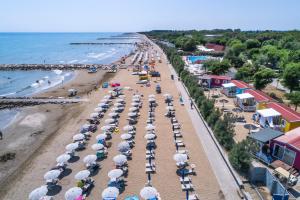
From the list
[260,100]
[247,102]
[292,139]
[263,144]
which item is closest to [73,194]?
[263,144]

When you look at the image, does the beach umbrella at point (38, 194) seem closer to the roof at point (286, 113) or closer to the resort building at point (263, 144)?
the resort building at point (263, 144)

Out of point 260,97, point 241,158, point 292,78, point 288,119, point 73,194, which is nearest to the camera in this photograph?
point 73,194

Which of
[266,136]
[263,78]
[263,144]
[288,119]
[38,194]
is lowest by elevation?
[38,194]

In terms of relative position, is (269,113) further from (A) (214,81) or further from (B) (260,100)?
(A) (214,81)

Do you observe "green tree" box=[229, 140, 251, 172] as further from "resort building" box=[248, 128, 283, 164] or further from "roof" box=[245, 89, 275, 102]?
"roof" box=[245, 89, 275, 102]

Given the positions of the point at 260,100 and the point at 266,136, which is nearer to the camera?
the point at 266,136

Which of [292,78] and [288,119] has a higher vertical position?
[292,78]

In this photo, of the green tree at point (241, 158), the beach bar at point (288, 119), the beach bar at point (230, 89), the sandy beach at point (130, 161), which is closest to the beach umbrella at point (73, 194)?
the sandy beach at point (130, 161)

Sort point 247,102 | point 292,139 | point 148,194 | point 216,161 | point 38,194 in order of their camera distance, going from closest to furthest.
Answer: point 148,194, point 38,194, point 292,139, point 216,161, point 247,102
